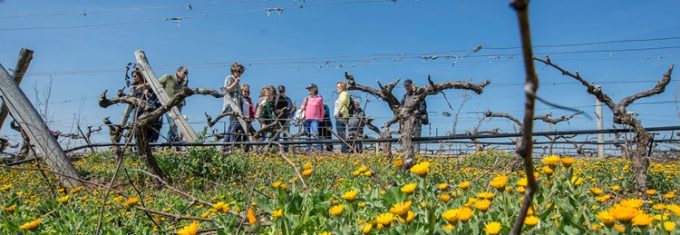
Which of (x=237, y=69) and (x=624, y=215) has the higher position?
(x=237, y=69)

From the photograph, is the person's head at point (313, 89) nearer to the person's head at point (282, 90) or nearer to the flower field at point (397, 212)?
the person's head at point (282, 90)

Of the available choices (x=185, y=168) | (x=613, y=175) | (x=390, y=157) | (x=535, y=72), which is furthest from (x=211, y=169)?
(x=535, y=72)

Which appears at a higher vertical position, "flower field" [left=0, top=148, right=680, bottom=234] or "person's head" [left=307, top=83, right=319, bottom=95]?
"person's head" [left=307, top=83, right=319, bottom=95]

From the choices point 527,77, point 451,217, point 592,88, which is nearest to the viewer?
point 527,77

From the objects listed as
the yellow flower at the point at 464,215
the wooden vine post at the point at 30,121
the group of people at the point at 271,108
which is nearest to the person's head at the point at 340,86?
the group of people at the point at 271,108

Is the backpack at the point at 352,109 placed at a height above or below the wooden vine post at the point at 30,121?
above

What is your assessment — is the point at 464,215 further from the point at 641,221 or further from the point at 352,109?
the point at 352,109

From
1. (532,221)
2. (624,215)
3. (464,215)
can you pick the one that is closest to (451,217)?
(464,215)

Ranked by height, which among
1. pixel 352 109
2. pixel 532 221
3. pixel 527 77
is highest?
pixel 352 109

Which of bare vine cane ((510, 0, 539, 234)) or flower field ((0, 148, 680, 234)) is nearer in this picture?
bare vine cane ((510, 0, 539, 234))

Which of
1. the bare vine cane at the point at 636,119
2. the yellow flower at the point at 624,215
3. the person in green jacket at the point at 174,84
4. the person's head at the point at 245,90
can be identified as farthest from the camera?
the person's head at the point at 245,90

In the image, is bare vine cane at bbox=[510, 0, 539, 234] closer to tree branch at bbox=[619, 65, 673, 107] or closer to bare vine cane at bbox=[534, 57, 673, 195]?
bare vine cane at bbox=[534, 57, 673, 195]

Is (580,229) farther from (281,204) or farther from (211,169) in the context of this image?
(211,169)

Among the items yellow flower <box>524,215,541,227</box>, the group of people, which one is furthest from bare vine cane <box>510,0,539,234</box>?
the group of people
